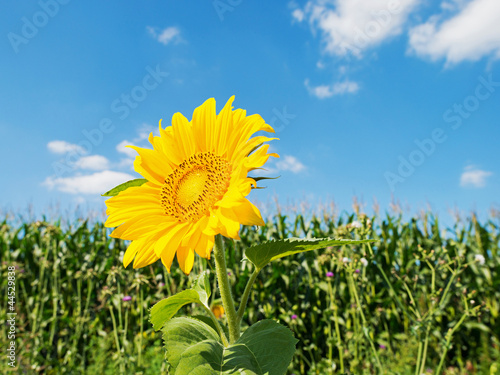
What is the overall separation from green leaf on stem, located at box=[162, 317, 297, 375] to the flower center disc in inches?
12.4

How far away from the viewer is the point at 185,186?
1.16 m

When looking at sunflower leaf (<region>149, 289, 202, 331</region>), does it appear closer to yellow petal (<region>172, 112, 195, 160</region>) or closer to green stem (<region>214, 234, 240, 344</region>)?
green stem (<region>214, 234, 240, 344</region>)

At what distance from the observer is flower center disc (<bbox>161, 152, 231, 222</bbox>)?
1.09m

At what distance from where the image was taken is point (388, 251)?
5.98m

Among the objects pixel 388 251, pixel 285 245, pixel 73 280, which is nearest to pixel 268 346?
pixel 285 245

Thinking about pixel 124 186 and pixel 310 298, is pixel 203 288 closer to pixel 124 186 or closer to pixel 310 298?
pixel 124 186

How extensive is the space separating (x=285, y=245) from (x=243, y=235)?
513 centimetres

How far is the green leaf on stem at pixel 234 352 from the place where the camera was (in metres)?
0.85

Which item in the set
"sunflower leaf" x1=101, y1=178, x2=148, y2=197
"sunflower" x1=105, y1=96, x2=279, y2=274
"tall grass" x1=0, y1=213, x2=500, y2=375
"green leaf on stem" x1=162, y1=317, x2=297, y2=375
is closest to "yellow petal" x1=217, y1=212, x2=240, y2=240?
"sunflower" x1=105, y1=96, x2=279, y2=274

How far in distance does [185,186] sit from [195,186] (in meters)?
0.04

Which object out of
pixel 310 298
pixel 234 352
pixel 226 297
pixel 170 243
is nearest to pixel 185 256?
pixel 170 243

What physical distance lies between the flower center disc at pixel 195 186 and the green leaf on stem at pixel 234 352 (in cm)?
31

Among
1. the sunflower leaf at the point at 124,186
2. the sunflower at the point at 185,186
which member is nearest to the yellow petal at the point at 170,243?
the sunflower at the point at 185,186

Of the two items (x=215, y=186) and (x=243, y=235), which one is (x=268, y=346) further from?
(x=243, y=235)
